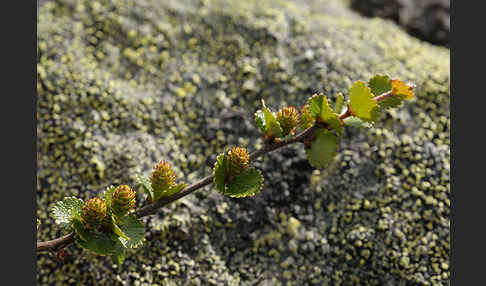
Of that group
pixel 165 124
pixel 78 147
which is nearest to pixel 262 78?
pixel 165 124

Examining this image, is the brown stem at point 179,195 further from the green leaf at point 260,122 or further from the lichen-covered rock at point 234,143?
the lichen-covered rock at point 234,143

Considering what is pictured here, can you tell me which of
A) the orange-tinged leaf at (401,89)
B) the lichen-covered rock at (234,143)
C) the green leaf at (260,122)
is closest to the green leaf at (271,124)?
the green leaf at (260,122)

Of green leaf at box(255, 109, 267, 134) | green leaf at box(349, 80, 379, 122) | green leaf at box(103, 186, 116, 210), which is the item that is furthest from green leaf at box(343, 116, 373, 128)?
green leaf at box(103, 186, 116, 210)

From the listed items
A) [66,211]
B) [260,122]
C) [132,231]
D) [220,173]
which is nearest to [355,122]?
[260,122]

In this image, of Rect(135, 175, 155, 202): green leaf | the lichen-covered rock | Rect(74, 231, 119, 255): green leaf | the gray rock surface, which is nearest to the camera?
Rect(74, 231, 119, 255): green leaf

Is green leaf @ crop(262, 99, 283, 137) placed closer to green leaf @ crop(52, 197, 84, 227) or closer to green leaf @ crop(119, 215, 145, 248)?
green leaf @ crop(119, 215, 145, 248)
